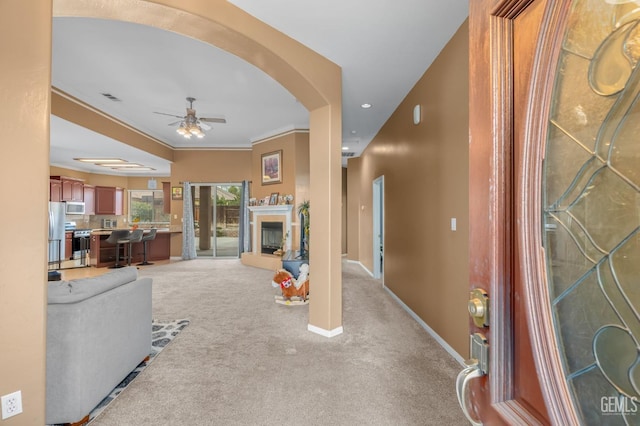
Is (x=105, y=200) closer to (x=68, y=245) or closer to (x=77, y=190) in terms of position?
(x=77, y=190)

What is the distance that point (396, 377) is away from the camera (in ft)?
7.16

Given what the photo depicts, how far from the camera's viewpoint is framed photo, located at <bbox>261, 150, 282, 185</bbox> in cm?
627

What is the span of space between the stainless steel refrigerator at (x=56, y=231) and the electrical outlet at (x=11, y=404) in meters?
7.29

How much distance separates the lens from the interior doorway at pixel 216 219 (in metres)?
7.82

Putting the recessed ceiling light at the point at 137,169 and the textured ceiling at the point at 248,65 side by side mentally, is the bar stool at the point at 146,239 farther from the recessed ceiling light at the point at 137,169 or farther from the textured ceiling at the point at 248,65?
the recessed ceiling light at the point at 137,169

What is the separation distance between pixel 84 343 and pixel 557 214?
2328mm

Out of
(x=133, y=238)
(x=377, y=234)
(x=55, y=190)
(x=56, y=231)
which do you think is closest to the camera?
(x=377, y=234)

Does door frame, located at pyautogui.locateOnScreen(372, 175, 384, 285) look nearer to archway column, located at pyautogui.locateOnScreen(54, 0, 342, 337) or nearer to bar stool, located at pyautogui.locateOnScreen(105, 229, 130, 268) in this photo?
archway column, located at pyautogui.locateOnScreen(54, 0, 342, 337)

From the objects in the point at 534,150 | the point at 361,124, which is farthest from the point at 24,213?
the point at 361,124

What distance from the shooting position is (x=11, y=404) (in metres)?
1.30

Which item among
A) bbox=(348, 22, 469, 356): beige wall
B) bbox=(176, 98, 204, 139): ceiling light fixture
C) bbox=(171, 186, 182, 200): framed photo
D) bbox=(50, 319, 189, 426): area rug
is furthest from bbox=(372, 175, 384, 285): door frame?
bbox=(171, 186, 182, 200): framed photo

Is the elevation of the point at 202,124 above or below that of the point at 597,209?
above

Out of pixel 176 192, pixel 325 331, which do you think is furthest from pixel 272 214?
pixel 325 331

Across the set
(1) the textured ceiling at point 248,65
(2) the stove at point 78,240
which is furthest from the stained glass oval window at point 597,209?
(2) the stove at point 78,240
